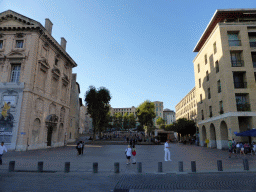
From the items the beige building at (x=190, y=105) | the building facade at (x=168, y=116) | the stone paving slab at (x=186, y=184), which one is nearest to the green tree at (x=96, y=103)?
the beige building at (x=190, y=105)

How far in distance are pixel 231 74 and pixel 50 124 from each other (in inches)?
1089

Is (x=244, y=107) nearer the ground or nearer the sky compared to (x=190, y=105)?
nearer the ground

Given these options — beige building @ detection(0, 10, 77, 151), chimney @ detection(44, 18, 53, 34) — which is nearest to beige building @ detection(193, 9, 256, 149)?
beige building @ detection(0, 10, 77, 151)

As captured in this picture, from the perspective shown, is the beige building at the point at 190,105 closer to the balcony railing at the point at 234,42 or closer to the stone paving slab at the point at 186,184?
the balcony railing at the point at 234,42

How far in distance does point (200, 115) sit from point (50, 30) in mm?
31500

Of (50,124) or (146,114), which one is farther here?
(146,114)

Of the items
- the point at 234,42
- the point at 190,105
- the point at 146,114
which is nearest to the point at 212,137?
the point at 234,42

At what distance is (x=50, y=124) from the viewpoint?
90.5ft

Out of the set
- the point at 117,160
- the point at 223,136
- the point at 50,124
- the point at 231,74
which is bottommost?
the point at 117,160

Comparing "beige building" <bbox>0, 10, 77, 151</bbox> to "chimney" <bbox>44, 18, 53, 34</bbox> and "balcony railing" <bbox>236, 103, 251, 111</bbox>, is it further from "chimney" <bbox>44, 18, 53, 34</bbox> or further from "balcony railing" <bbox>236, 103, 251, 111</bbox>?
"balcony railing" <bbox>236, 103, 251, 111</bbox>

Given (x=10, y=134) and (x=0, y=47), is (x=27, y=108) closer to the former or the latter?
(x=10, y=134)

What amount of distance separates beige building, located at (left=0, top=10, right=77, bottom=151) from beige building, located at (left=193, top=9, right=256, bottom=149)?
25.6 meters

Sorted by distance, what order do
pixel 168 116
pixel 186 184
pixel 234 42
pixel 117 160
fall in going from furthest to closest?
pixel 168 116, pixel 234 42, pixel 117 160, pixel 186 184

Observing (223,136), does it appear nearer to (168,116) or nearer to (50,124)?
(50,124)
